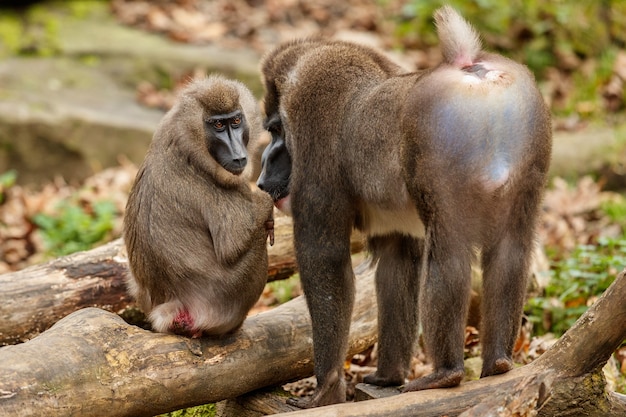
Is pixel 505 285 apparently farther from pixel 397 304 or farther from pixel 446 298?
pixel 397 304

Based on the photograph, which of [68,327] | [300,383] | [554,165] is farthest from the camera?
[554,165]

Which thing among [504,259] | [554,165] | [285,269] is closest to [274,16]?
[554,165]

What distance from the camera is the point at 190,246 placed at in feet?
14.8

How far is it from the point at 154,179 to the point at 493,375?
6.67 feet

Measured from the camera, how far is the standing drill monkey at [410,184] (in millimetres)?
3865

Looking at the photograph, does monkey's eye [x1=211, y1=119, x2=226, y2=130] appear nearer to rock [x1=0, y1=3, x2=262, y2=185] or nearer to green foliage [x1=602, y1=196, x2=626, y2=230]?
green foliage [x1=602, y1=196, x2=626, y2=230]

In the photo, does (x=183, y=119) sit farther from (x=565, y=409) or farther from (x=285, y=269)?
(x=565, y=409)

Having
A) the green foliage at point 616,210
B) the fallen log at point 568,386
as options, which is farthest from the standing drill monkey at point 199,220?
the green foliage at point 616,210

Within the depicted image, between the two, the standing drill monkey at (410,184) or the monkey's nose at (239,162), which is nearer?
the standing drill monkey at (410,184)

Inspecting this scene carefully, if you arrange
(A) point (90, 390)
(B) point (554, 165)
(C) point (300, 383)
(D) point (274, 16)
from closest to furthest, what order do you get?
(A) point (90, 390) → (C) point (300, 383) → (B) point (554, 165) → (D) point (274, 16)

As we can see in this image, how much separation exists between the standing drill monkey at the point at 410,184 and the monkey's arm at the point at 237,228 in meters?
0.23

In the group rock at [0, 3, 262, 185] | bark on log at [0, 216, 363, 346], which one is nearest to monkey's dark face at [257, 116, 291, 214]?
bark on log at [0, 216, 363, 346]

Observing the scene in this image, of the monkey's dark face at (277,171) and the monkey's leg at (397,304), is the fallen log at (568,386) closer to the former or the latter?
the monkey's leg at (397,304)

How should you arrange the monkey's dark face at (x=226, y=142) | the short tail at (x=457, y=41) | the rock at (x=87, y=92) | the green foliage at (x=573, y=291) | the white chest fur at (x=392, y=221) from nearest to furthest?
the short tail at (x=457, y=41) → the white chest fur at (x=392, y=221) → the monkey's dark face at (x=226, y=142) → the green foliage at (x=573, y=291) → the rock at (x=87, y=92)
